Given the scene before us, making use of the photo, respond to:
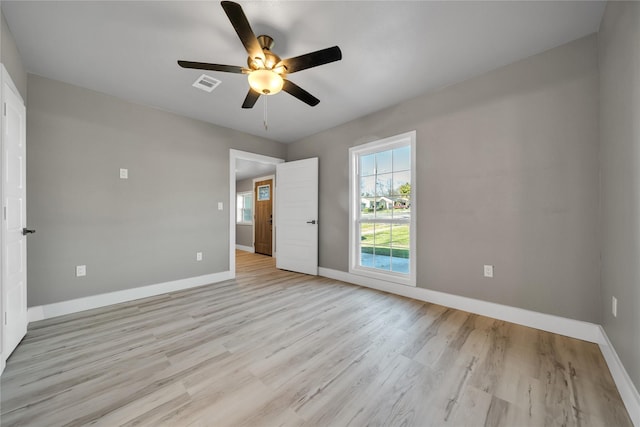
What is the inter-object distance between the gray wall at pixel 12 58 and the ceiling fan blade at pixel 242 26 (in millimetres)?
1762

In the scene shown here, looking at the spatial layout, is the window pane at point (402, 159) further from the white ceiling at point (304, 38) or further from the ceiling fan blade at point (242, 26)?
the ceiling fan blade at point (242, 26)

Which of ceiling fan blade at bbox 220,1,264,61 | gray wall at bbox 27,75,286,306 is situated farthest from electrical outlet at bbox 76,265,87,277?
ceiling fan blade at bbox 220,1,264,61

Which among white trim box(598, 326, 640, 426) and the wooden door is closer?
white trim box(598, 326, 640, 426)

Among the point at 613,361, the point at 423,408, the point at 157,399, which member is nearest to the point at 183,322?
the point at 157,399

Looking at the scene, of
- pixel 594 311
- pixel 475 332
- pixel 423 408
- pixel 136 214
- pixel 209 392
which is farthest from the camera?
pixel 136 214

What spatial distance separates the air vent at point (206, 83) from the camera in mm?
2486

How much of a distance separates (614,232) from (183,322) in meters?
3.55

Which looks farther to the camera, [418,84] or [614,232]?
[418,84]

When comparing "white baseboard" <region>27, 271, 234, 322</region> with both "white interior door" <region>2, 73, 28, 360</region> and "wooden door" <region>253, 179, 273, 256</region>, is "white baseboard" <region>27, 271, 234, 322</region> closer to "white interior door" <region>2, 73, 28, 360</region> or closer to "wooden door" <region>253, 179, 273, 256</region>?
"white interior door" <region>2, 73, 28, 360</region>

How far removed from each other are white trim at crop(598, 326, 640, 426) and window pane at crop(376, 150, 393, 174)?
2.52 m

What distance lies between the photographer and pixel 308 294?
3094 mm

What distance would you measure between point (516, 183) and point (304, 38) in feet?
7.73

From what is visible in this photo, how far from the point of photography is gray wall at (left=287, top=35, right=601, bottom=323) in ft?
6.48

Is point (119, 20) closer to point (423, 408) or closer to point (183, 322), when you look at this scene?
point (183, 322)
